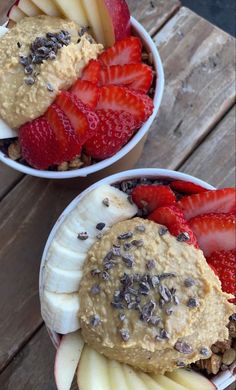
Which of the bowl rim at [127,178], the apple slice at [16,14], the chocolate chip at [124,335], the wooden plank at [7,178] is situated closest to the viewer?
the chocolate chip at [124,335]

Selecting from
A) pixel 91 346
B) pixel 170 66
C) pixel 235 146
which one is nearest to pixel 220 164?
pixel 235 146

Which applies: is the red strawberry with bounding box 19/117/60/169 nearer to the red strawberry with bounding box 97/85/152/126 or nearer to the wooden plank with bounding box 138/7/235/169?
the red strawberry with bounding box 97/85/152/126

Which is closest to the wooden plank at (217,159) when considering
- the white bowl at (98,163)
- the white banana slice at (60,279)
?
the white bowl at (98,163)

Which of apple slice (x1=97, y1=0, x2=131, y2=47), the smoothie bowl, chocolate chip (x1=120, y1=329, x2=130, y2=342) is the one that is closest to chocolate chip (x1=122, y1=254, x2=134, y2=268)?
the smoothie bowl

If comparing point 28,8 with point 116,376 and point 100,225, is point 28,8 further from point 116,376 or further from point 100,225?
point 116,376

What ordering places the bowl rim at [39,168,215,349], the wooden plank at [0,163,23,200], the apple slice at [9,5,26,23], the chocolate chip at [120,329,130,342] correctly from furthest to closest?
the wooden plank at [0,163,23,200], the apple slice at [9,5,26,23], the bowl rim at [39,168,215,349], the chocolate chip at [120,329,130,342]

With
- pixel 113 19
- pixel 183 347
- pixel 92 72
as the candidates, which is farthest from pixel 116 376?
pixel 113 19

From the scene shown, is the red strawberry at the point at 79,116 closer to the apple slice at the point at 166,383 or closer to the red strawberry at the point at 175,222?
the red strawberry at the point at 175,222

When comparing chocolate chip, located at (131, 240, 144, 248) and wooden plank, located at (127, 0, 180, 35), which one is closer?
chocolate chip, located at (131, 240, 144, 248)
